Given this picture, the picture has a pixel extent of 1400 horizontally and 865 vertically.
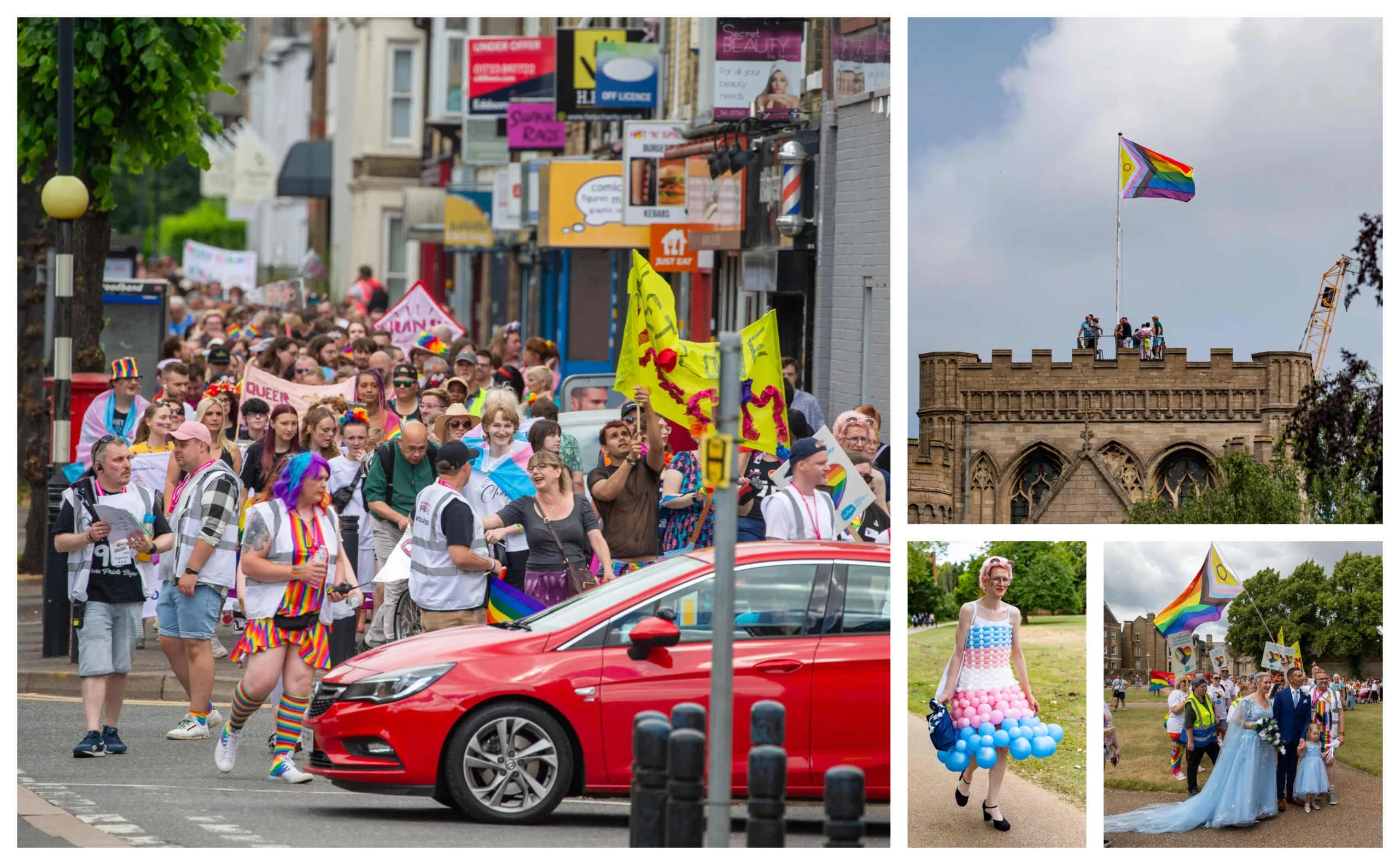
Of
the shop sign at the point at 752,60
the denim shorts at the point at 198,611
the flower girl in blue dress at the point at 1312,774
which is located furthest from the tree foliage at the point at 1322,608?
the shop sign at the point at 752,60

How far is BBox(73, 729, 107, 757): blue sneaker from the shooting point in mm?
10430

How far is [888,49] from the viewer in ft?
54.1

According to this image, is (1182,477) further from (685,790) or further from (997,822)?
(685,790)

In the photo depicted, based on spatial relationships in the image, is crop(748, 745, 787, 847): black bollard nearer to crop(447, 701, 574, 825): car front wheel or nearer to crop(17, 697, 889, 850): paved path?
crop(17, 697, 889, 850): paved path

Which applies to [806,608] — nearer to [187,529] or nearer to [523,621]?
[523,621]

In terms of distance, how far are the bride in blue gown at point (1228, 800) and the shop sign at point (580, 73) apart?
20.0 meters

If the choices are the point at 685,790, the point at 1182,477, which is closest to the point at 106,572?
the point at 685,790

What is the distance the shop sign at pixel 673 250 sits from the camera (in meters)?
23.9

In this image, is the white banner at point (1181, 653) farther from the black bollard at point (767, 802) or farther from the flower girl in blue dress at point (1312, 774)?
the black bollard at point (767, 802)

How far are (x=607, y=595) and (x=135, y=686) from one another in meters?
4.73

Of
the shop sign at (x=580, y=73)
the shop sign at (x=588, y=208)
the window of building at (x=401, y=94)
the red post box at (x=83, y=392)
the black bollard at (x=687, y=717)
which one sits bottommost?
the black bollard at (x=687, y=717)

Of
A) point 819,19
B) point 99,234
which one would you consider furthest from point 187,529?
point 819,19

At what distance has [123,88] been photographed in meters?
15.8
